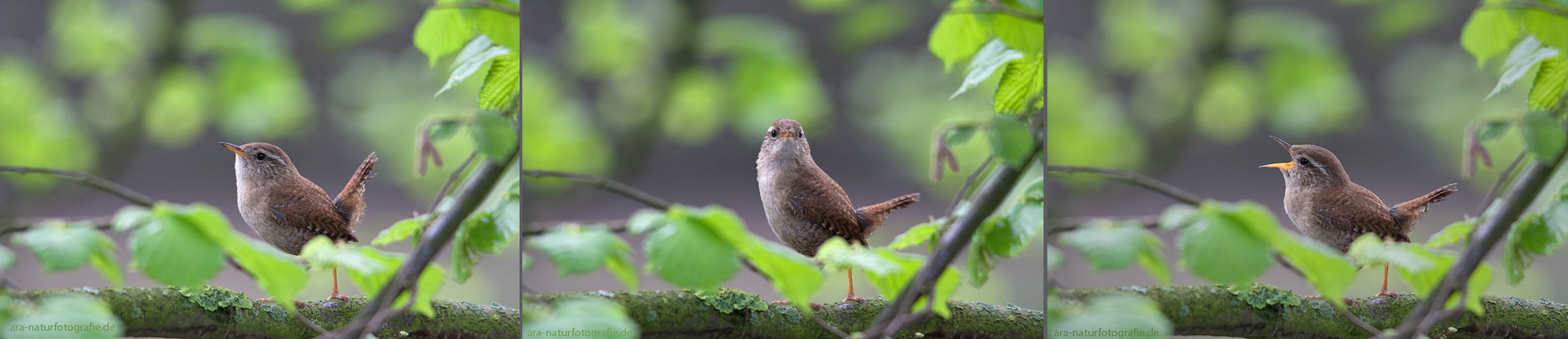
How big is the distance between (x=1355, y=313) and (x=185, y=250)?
333 cm

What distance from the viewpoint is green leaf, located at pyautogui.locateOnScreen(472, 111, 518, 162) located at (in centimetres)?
271

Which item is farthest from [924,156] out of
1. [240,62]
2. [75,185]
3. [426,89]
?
[75,185]

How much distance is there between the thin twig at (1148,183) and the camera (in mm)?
2738

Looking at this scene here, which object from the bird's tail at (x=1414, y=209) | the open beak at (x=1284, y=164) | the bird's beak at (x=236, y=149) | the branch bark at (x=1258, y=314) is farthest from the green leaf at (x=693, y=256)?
the bird's tail at (x=1414, y=209)

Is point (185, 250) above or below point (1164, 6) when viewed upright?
below

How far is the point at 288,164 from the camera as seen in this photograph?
2721 mm

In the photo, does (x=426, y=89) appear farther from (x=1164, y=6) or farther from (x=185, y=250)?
(x=1164, y=6)

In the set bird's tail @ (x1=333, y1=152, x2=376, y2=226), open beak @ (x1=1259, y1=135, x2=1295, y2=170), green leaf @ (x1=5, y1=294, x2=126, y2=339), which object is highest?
open beak @ (x1=1259, y1=135, x2=1295, y2=170)

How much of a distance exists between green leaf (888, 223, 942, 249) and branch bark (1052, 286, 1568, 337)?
43 cm

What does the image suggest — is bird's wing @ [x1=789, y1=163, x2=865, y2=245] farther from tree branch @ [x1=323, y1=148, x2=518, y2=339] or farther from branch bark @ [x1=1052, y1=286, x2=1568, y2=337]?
tree branch @ [x1=323, y1=148, x2=518, y2=339]

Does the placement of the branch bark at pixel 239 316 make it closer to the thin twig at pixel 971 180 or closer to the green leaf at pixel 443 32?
the green leaf at pixel 443 32

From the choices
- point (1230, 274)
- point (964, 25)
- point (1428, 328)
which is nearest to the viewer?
point (1230, 274)

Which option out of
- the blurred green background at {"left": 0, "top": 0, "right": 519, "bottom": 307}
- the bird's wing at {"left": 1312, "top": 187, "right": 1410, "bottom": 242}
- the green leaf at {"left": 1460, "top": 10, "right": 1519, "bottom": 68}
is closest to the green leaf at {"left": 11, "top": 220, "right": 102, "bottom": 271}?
the blurred green background at {"left": 0, "top": 0, "right": 519, "bottom": 307}

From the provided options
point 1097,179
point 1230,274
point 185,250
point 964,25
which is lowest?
point 185,250
